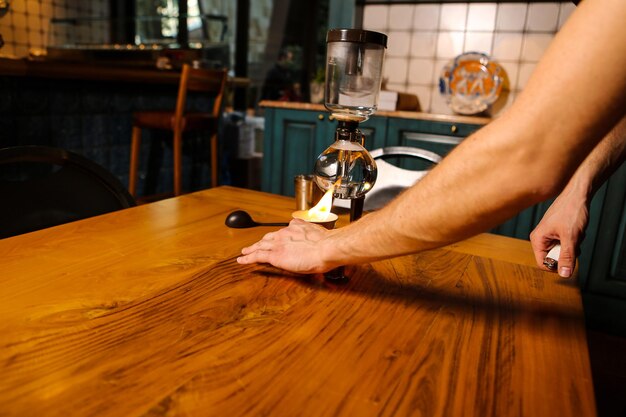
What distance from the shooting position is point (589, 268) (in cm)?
239

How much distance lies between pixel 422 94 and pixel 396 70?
24 cm

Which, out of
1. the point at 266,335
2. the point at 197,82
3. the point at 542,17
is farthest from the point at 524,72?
the point at 266,335

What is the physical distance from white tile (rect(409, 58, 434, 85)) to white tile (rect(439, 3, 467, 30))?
24cm

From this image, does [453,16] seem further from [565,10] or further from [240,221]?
[240,221]

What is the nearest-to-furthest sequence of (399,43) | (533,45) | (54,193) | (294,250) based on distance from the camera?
(294,250), (54,193), (533,45), (399,43)

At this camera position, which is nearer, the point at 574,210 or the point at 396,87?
the point at 574,210

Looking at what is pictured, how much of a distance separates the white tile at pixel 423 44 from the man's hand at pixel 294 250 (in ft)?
8.68

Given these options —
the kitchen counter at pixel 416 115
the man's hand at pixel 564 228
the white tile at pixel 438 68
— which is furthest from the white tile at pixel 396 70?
the man's hand at pixel 564 228

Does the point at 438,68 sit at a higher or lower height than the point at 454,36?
lower

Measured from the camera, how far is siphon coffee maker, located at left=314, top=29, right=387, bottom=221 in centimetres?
98

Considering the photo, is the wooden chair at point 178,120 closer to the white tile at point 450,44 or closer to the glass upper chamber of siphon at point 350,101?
the white tile at point 450,44

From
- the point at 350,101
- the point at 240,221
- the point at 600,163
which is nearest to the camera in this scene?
the point at 600,163

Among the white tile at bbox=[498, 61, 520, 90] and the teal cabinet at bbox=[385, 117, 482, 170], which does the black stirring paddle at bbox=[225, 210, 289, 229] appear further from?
the white tile at bbox=[498, 61, 520, 90]

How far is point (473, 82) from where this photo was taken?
2.93 metres
